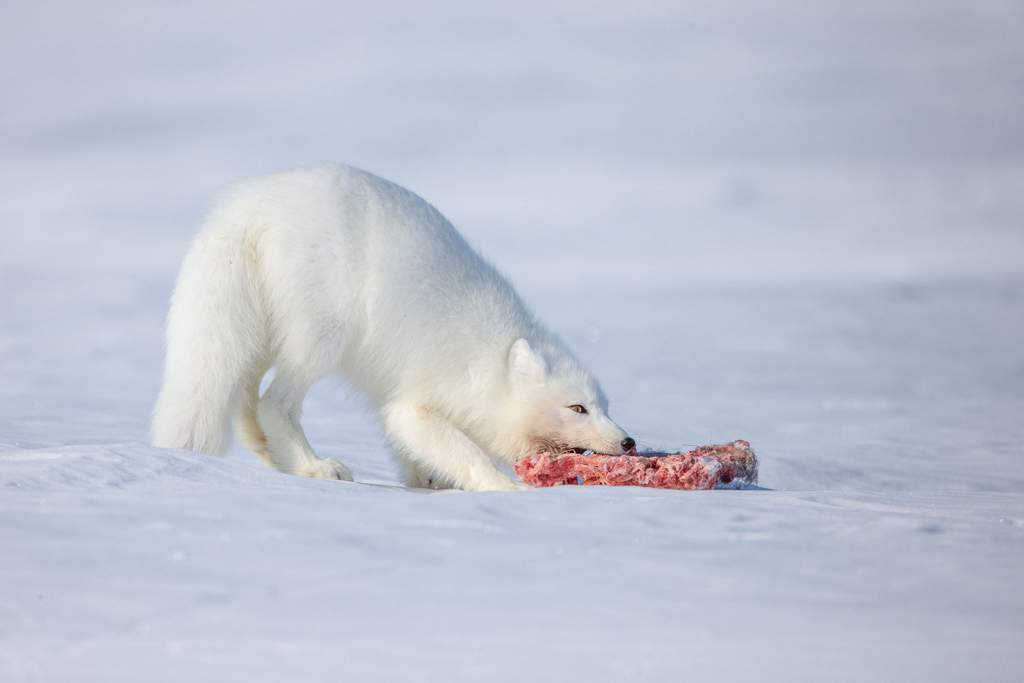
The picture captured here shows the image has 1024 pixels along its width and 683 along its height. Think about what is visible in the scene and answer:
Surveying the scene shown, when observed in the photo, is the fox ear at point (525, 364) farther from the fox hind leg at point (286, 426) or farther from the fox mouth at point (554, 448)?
the fox hind leg at point (286, 426)

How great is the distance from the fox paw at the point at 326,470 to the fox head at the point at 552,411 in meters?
1.00

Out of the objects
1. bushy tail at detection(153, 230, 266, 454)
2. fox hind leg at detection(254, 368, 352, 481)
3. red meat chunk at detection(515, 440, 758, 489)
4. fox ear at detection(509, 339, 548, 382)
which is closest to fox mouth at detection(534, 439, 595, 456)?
red meat chunk at detection(515, 440, 758, 489)

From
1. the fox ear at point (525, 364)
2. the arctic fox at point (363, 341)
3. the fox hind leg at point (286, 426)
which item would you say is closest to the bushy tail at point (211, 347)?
the arctic fox at point (363, 341)

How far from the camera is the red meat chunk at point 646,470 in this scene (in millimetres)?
5434

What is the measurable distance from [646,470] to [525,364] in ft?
3.04

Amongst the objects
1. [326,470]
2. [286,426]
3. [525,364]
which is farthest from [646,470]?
[286,426]

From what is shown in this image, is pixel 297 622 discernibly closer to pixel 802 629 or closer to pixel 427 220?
pixel 802 629

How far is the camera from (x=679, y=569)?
346cm

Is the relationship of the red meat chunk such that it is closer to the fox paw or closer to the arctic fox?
the arctic fox

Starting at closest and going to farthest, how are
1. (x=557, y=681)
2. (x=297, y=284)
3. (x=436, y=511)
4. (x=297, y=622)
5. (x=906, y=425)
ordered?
(x=557, y=681)
(x=297, y=622)
(x=436, y=511)
(x=297, y=284)
(x=906, y=425)

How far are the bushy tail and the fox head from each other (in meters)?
1.39

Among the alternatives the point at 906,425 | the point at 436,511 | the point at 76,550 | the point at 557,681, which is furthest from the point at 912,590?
the point at 906,425

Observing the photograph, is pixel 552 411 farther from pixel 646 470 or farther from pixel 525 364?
pixel 646 470

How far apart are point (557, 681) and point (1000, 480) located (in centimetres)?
634
